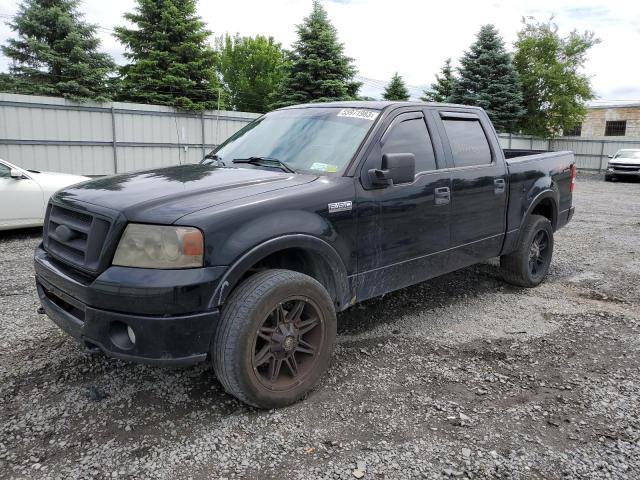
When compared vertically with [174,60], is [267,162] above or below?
below

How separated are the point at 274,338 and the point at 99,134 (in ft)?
45.4

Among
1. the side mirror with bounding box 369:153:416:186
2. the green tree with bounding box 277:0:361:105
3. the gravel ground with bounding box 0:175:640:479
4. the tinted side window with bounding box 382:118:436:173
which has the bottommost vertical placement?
the gravel ground with bounding box 0:175:640:479

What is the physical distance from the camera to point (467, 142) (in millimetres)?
4512

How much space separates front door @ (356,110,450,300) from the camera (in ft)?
11.3

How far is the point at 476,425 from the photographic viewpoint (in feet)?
9.30

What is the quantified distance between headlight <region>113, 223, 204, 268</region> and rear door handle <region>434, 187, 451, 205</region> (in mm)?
2065

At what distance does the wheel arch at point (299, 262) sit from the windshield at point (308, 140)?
0.59 metres

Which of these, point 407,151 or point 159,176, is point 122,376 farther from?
point 407,151

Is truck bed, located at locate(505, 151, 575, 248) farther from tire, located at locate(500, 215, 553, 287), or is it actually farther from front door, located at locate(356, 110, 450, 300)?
front door, located at locate(356, 110, 450, 300)

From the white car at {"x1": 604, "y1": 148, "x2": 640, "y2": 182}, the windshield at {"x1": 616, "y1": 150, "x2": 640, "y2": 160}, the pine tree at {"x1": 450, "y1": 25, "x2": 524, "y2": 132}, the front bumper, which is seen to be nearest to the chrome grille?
the front bumper

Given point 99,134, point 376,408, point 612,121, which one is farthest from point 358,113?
point 612,121

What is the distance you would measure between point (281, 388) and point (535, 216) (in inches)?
143

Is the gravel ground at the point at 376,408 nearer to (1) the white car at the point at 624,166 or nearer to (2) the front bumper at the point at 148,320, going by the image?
(2) the front bumper at the point at 148,320

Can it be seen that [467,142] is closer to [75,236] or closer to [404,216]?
[404,216]
